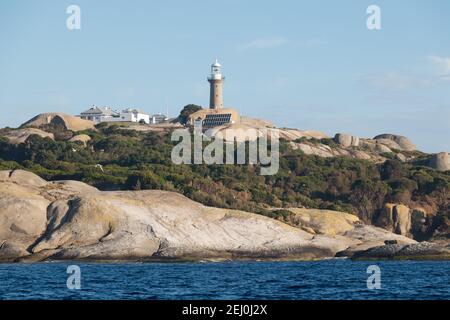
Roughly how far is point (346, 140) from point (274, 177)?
41.6 m

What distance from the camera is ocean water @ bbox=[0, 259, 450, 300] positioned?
5072cm

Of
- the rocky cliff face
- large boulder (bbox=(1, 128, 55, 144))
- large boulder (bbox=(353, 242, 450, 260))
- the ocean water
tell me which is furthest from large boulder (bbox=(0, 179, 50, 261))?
large boulder (bbox=(1, 128, 55, 144))

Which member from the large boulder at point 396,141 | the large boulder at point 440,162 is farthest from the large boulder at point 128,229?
the large boulder at point 396,141

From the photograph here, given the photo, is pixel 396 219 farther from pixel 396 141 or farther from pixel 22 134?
pixel 396 141

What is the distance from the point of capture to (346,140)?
170 m

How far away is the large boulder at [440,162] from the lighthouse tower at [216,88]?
44.2 metres

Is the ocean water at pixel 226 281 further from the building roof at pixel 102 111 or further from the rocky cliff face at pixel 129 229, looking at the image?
the building roof at pixel 102 111

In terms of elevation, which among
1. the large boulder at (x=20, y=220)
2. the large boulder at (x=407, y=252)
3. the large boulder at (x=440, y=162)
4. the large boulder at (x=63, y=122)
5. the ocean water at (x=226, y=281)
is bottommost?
the large boulder at (x=407, y=252)

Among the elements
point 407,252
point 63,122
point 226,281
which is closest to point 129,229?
point 226,281

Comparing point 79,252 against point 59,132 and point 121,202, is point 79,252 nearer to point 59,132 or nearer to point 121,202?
point 121,202

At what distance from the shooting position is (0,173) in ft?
309

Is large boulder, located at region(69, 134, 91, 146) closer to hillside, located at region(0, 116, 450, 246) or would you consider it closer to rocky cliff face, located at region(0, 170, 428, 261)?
hillside, located at region(0, 116, 450, 246)

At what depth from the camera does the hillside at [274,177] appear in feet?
363
